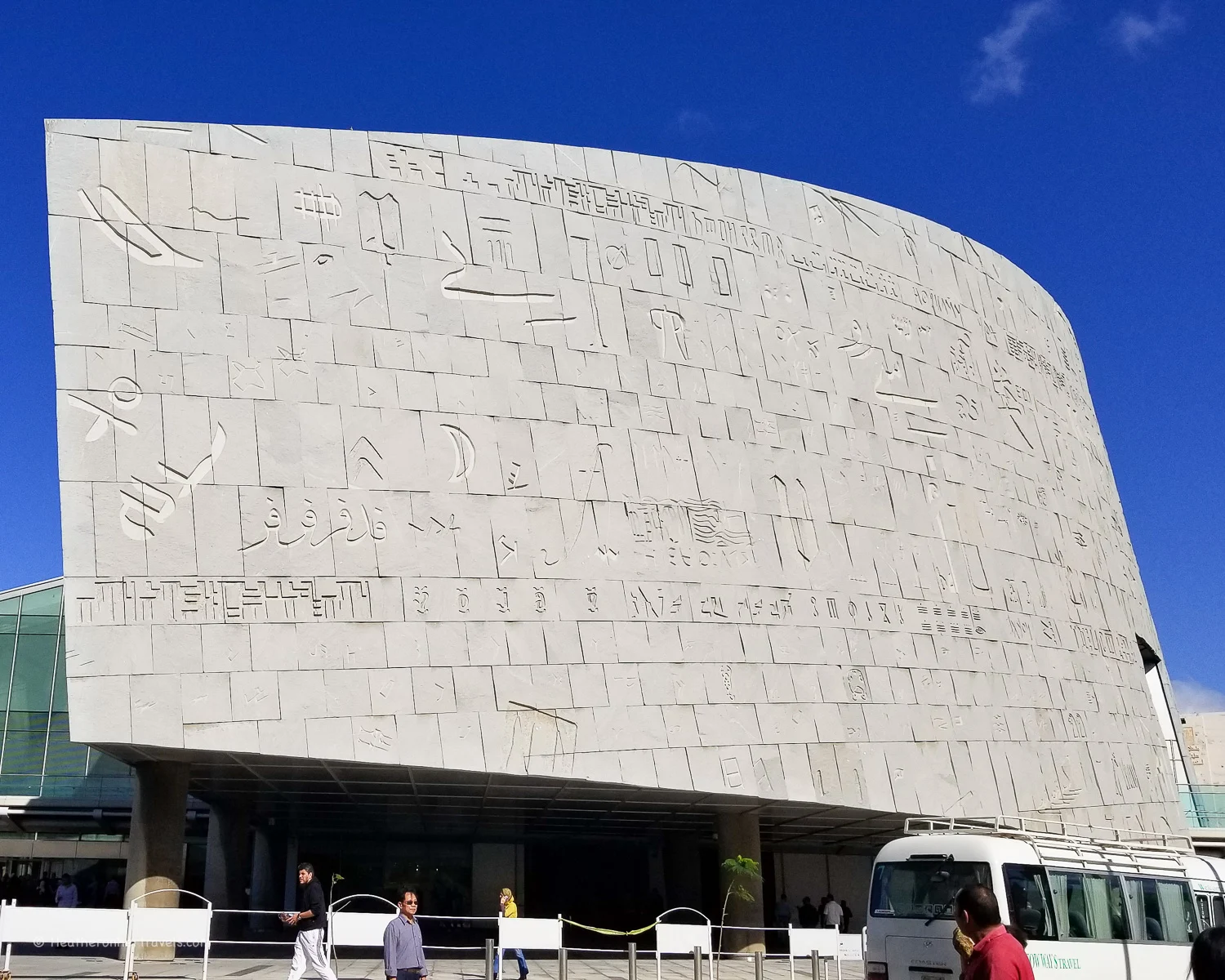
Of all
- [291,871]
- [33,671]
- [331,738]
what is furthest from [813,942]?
[33,671]

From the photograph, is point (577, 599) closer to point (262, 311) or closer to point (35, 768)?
point (262, 311)

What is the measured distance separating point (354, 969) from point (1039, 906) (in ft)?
31.8

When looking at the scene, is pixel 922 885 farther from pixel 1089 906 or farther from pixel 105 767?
pixel 105 767

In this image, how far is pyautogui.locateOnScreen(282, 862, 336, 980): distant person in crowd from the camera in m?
9.82

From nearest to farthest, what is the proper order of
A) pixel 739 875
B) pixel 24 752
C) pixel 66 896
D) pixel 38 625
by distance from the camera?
pixel 739 875 → pixel 66 896 → pixel 24 752 → pixel 38 625

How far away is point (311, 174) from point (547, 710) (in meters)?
9.30

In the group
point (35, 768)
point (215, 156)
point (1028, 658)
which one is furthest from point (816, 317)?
point (35, 768)

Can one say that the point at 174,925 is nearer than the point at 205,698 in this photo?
Yes

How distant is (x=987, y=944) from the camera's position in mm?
5074

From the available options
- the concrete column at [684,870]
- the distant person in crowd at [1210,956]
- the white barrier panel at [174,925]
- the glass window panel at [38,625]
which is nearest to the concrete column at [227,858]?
the glass window panel at [38,625]

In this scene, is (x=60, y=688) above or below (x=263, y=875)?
above

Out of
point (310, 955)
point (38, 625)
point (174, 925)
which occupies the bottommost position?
point (310, 955)

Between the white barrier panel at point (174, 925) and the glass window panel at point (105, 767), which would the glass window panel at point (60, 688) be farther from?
the white barrier panel at point (174, 925)

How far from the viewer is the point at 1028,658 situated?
24016mm
